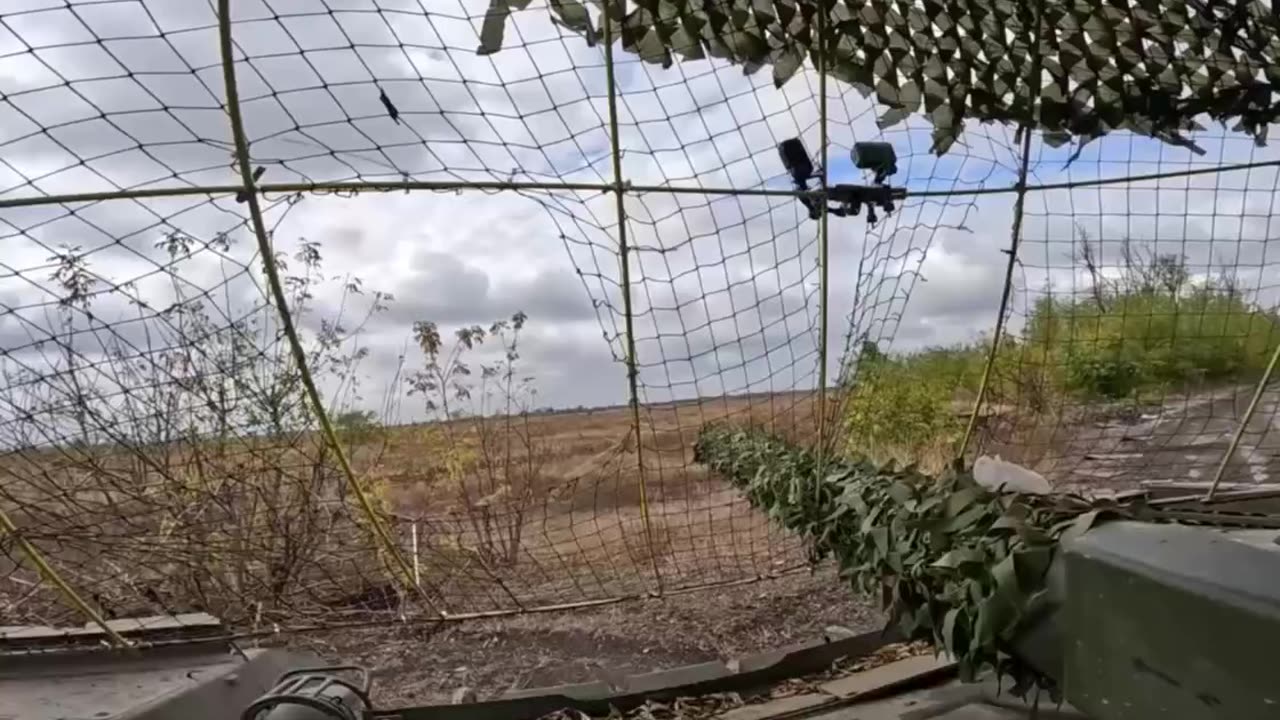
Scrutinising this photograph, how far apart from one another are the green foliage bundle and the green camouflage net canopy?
2.70ft

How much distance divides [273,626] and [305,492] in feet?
1.49

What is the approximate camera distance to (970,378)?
3328 mm

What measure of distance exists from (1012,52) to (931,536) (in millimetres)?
1317

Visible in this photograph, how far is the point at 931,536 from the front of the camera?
177cm

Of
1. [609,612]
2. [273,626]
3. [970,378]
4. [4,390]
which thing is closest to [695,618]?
[609,612]

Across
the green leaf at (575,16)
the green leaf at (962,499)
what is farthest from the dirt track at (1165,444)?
the green leaf at (575,16)

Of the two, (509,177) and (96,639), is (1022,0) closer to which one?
(509,177)

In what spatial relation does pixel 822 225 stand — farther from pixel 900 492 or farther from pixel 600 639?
pixel 600 639

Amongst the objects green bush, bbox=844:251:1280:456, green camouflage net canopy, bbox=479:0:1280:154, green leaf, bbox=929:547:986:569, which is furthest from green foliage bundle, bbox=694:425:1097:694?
green camouflage net canopy, bbox=479:0:1280:154

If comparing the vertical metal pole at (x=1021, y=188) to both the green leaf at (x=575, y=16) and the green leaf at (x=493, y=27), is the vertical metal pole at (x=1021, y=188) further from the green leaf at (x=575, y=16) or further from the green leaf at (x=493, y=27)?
the green leaf at (x=493, y=27)

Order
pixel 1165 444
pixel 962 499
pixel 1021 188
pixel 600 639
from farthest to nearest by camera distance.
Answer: pixel 1165 444, pixel 600 639, pixel 1021 188, pixel 962 499

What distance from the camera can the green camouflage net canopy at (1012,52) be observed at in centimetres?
217

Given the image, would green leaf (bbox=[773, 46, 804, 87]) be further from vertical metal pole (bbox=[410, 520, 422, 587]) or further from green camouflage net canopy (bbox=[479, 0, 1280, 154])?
vertical metal pole (bbox=[410, 520, 422, 587])

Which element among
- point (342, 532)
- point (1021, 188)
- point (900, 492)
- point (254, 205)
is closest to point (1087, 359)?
point (1021, 188)
